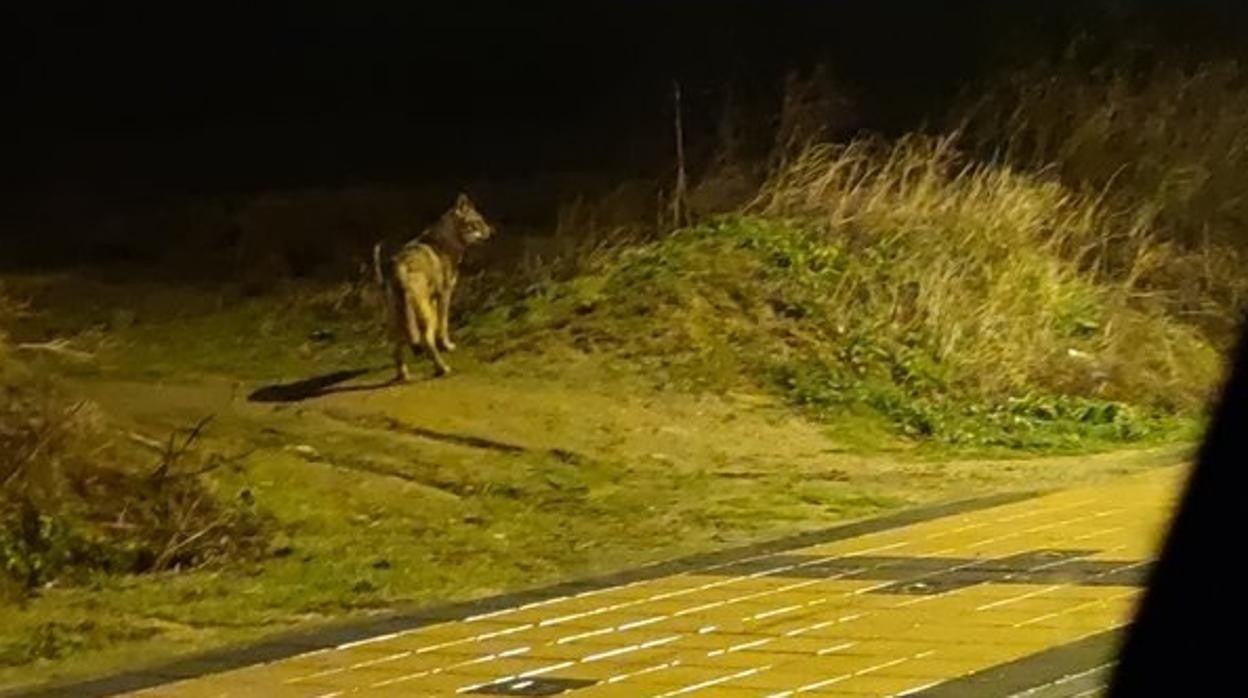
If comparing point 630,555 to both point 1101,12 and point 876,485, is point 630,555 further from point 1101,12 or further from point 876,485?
point 1101,12

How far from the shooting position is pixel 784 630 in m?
8.37

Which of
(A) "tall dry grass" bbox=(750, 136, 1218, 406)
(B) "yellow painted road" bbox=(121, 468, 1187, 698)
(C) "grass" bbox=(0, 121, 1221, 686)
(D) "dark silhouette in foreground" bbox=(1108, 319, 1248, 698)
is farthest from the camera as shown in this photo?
(A) "tall dry grass" bbox=(750, 136, 1218, 406)

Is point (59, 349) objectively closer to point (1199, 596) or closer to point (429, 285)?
point (429, 285)

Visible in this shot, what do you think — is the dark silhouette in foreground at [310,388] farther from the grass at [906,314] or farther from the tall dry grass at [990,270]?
the tall dry grass at [990,270]

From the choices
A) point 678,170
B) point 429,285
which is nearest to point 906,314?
point 678,170

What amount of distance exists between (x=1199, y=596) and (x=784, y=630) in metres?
3.21

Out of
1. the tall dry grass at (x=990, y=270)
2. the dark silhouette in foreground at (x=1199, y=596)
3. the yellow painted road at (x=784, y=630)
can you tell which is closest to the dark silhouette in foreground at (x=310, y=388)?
the tall dry grass at (x=990, y=270)

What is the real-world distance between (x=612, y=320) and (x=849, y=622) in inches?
287

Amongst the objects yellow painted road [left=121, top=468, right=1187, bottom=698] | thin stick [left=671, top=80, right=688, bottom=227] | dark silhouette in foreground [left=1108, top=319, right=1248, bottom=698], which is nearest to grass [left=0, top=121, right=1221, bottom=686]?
thin stick [left=671, top=80, right=688, bottom=227]

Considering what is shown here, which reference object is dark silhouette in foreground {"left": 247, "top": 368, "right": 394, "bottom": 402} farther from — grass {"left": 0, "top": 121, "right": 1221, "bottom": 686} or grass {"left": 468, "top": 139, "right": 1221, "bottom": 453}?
grass {"left": 468, "top": 139, "right": 1221, "bottom": 453}

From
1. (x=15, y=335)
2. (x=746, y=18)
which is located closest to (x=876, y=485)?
(x=15, y=335)

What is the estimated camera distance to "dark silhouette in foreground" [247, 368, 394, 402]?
1414cm

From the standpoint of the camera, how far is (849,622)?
27.8 feet

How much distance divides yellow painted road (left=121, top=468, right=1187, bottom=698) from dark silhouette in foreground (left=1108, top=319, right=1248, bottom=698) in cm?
143
